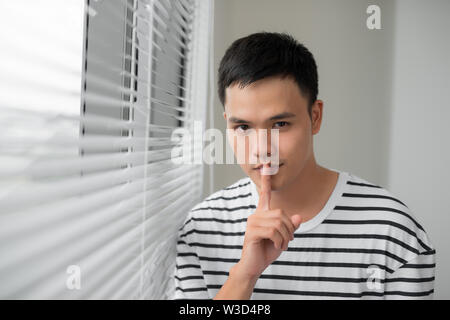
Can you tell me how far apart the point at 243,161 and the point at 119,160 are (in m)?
0.27

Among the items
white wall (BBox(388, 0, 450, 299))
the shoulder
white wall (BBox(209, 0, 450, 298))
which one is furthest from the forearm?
white wall (BBox(388, 0, 450, 299))

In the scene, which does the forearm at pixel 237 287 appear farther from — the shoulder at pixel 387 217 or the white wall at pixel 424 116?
the white wall at pixel 424 116

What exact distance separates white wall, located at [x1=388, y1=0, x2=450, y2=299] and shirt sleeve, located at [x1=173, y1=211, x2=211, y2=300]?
1.15 metres

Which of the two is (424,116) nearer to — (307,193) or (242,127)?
(307,193)

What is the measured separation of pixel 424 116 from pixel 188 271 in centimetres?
131

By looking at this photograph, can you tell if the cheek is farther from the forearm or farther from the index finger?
the forearm

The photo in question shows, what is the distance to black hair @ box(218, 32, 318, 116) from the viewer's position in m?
0.86

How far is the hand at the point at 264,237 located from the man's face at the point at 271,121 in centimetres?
13

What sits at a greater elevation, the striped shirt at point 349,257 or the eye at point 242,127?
the eye at point 242,127

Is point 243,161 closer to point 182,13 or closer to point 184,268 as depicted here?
point 184,268

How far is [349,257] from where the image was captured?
0.93m

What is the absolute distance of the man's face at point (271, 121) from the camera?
839 mm

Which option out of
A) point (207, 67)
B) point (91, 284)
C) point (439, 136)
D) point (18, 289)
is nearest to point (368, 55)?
point (439, 136)

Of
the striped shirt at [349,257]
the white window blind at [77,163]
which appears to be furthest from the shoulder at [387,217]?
the white window blind at [77,163]
